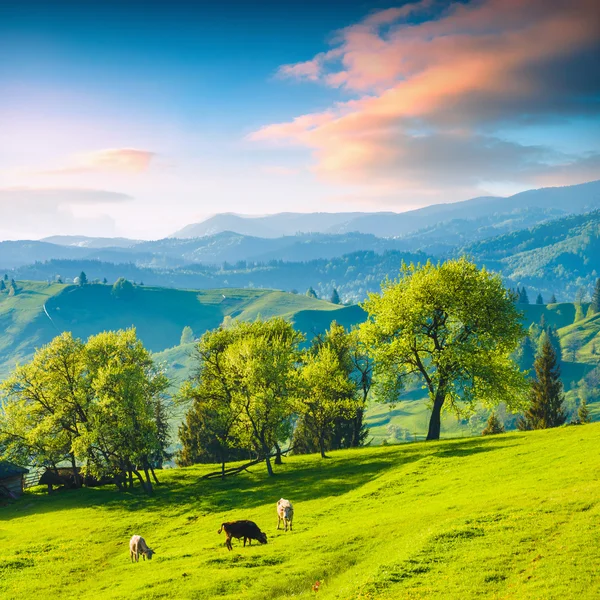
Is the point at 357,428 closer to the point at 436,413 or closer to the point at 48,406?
the point at 436,413

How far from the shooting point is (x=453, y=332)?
6200 centimetres

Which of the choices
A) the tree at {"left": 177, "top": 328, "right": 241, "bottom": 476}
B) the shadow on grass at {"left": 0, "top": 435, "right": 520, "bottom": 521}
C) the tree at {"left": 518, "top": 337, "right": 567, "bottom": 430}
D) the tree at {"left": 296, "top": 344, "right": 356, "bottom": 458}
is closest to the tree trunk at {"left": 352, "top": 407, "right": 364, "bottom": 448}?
the tree at {"left": 296, "top": 344, "right": 356, "bottom": 458}

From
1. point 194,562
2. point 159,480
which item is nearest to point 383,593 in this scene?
point 194,562

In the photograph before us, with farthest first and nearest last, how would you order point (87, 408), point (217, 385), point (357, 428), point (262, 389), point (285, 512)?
point (357, 428), point (217, 385), point (87, 408), point (262, 389), point (285, 512)

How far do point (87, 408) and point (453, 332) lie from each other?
43880 mm

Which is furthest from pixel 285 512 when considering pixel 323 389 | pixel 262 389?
pixel 323 389

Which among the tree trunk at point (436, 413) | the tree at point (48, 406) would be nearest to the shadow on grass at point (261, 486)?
the tree trunk at point (436, 413)

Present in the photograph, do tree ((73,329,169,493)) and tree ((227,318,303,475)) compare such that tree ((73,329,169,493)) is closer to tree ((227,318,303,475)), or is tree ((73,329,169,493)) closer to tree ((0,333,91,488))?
tree ((0,333,91,488))

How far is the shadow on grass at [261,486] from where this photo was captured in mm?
49562

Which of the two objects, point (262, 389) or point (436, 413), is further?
point (436, 413)

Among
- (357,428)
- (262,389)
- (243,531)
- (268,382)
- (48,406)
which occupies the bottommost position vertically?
(357,428)

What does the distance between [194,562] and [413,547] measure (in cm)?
1397

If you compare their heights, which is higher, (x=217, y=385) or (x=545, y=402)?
(x=217, y=385)

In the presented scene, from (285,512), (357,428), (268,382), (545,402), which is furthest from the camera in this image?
(545,402)
